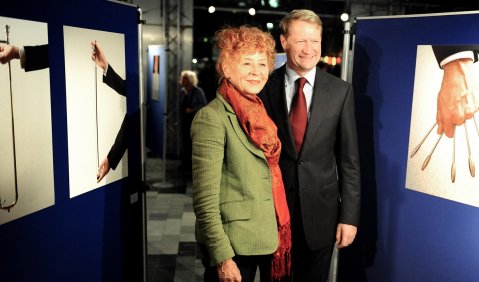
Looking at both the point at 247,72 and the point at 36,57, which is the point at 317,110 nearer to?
the point at 247,72

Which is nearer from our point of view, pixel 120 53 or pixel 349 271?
pixel 120 53

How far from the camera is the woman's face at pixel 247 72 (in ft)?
5.74

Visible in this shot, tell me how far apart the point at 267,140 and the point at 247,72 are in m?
0.29

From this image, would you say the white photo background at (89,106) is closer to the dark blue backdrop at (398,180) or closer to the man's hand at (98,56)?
the man's hand at (98,56)

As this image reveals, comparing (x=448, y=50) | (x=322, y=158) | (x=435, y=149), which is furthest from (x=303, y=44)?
(x=435, y=149)

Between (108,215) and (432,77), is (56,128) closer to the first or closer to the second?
(108,215)

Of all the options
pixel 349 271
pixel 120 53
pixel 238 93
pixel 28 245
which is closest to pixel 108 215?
pixel 28 245

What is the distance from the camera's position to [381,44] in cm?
231

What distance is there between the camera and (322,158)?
82.4 inches

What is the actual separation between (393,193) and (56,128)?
173cm

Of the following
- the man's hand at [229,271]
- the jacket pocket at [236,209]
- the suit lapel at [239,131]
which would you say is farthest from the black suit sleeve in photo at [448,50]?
the man's hand at [229,271]

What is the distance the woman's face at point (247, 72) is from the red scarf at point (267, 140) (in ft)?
0.11

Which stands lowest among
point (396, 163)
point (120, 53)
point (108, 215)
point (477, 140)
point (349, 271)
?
point (349, 271)

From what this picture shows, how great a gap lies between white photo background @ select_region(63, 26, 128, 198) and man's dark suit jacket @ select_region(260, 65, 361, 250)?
749 mm
